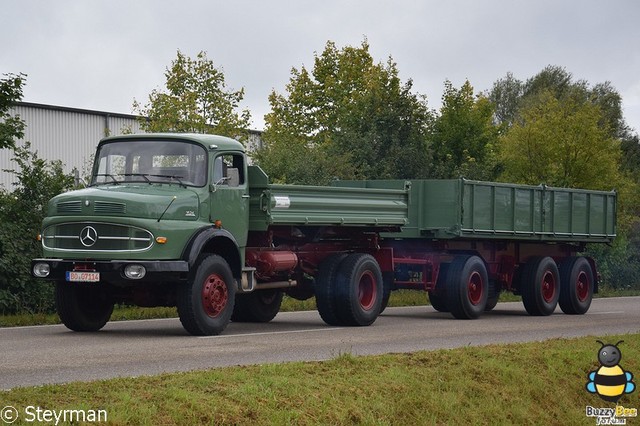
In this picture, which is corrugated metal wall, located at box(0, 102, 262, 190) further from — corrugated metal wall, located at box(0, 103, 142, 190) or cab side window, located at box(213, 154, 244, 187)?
cab side window, located at box(213, 154, 244, 187)

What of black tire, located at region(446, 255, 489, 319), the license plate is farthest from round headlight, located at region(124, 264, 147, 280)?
black tire, located at region(446, 255, 489, 319)

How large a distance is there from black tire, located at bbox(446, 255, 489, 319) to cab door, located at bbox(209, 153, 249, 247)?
5.33 meters

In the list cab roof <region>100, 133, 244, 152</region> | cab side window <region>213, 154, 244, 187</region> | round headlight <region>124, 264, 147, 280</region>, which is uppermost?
cab roof <region>100, 133, 244, 152</region>

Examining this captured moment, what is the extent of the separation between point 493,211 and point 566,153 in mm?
15777

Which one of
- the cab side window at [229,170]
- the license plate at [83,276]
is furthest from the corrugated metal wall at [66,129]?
the license plate at [83,276]

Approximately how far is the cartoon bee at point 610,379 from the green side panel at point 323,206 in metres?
5.92

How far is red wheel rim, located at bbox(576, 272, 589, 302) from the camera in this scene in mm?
25198

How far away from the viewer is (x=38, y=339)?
15.7 metres

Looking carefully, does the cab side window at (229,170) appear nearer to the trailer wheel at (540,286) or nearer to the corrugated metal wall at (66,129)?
the trailer wheel at (540,286)

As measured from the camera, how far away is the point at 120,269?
617 inches

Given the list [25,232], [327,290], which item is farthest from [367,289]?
[25,232]

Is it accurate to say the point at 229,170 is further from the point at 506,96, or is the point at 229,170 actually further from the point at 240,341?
the point at 506,96

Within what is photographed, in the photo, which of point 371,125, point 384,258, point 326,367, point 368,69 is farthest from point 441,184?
point 368,69

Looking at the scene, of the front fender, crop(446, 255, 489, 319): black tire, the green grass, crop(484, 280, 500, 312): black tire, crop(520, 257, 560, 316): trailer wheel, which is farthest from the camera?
crop(484, 280, 500, 312): black tire
